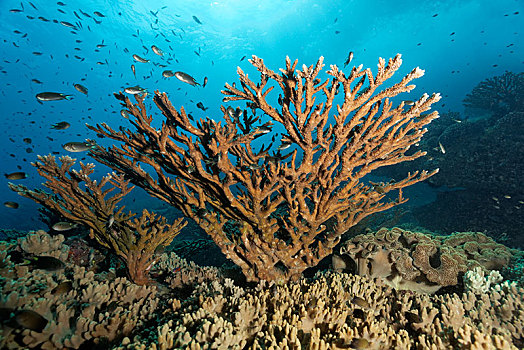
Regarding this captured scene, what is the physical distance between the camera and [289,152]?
329 cm

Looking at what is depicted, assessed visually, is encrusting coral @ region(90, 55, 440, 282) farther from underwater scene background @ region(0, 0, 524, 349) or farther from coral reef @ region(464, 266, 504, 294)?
coral reef @ region(464, 266, 504, 294)

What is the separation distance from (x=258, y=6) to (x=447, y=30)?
161 ft

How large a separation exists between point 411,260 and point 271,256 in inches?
101

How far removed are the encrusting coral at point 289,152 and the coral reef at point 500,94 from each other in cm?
1743

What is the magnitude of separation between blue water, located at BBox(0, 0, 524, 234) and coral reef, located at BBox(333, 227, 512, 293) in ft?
109

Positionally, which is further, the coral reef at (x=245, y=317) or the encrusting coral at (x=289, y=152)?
the encrusting coral at (x=289, y=152)

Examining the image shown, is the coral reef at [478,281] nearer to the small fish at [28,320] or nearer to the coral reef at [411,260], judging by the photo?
the coral reef at [411,260]

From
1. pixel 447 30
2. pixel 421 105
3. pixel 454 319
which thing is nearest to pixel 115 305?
pixel 454 319

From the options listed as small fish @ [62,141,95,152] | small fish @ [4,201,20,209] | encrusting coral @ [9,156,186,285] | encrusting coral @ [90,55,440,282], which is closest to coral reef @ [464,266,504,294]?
encrusting coral @ [90,55,440,282]

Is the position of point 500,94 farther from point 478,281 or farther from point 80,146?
point 80,146

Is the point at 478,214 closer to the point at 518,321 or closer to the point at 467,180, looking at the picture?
the point at 467,180

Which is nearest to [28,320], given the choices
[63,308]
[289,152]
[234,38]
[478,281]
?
[63,308]

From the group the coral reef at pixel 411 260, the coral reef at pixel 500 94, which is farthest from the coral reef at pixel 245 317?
the coral reef at pixel 500 94

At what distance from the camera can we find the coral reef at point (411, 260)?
3.63 m
